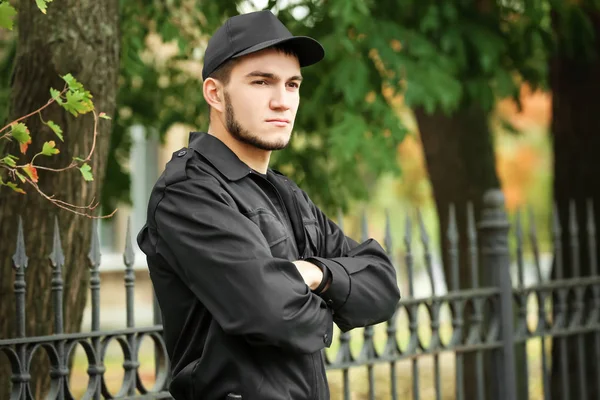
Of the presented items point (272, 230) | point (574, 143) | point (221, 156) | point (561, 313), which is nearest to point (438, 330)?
point (561, 313)

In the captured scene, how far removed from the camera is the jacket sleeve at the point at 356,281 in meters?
3.00

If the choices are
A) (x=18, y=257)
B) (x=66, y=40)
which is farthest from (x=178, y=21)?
(x=18, y=257)

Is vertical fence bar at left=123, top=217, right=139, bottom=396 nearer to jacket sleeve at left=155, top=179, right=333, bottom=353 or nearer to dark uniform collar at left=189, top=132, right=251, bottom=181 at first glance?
dark uniform collar at left=189, top=132, right=251, bottom=181

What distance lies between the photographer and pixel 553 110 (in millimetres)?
8078

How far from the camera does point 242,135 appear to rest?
294 cm

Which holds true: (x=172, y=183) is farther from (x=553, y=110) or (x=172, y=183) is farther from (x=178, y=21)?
(x=553, y=110)

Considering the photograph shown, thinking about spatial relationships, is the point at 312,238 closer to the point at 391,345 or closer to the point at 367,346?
the point at 367,346

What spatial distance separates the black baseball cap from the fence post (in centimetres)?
275

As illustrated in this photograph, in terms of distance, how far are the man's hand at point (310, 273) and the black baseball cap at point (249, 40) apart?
0.66 meters

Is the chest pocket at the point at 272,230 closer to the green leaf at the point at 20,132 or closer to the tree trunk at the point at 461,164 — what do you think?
the green leaf at the point at 20,132

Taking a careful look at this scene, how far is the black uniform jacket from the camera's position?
2686 mm

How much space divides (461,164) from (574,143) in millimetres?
1098

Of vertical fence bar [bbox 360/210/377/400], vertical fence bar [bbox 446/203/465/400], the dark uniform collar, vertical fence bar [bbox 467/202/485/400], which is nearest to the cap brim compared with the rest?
the dark uniform collar

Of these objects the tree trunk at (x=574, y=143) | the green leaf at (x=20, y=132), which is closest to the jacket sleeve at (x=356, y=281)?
the green leaf at (x=20, y=132)
